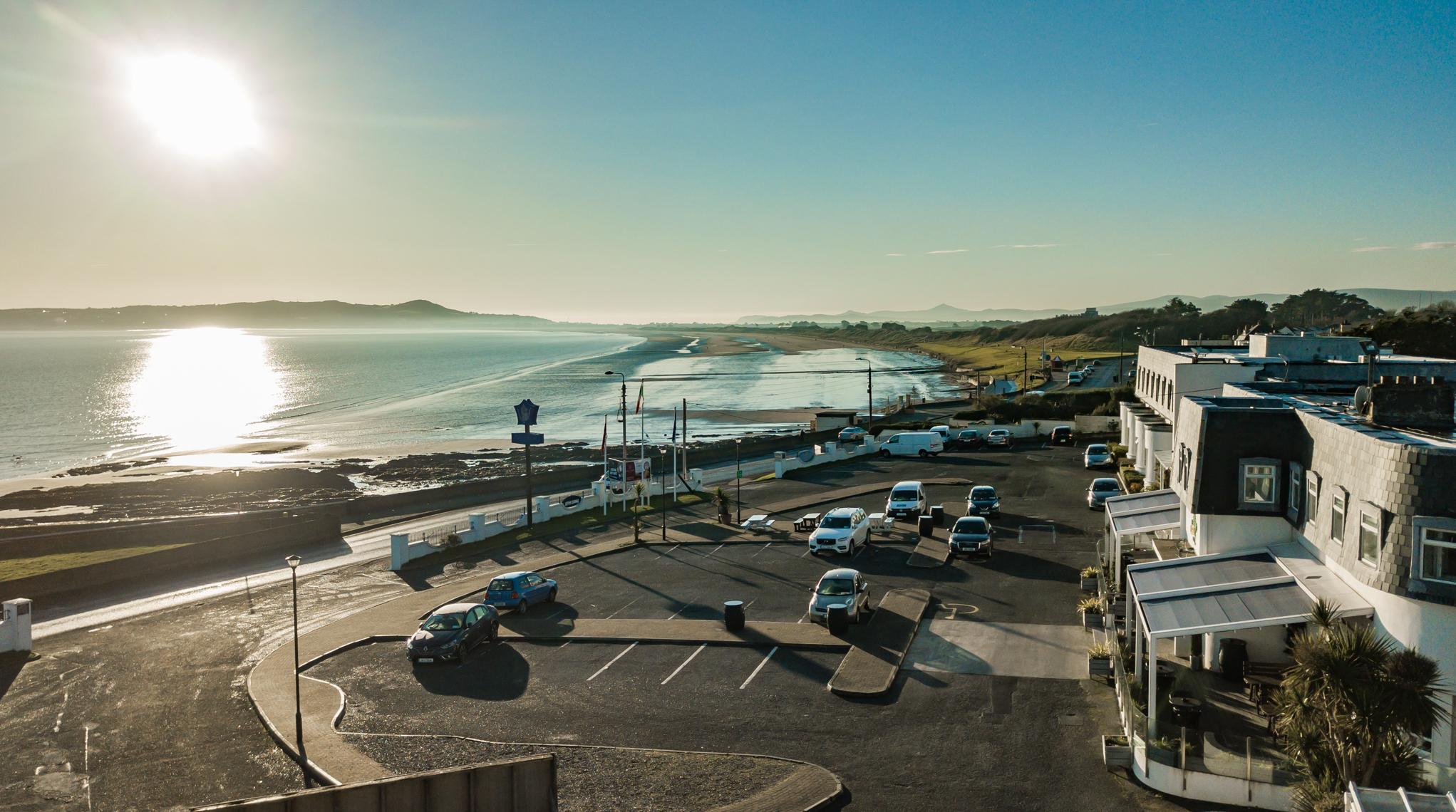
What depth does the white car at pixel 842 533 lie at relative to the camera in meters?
36.8

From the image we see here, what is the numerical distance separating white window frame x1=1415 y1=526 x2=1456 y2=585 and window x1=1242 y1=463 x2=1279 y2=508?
6133mm

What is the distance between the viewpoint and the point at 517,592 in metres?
30.6

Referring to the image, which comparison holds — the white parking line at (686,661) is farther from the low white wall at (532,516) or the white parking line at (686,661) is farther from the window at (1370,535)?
the low white wall at (532,516)

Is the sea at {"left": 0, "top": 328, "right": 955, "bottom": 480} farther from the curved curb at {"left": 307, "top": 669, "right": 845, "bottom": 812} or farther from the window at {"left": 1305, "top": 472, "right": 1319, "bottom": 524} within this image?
the window at {"left": 1305, "top": 472, "right": 1319, "bottom": 524}

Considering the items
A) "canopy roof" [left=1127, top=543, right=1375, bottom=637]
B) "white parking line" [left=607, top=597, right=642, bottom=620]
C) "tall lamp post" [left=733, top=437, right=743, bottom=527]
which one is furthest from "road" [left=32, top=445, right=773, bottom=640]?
"canopy roof" [left=1127, top=543, right=1375, bottom=637]

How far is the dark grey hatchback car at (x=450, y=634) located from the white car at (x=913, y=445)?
142 ft

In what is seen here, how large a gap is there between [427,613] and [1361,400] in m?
26.1

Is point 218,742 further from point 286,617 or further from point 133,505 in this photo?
point 133,505

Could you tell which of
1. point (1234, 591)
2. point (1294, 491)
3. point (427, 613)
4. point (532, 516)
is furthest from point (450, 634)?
point (532, 516)

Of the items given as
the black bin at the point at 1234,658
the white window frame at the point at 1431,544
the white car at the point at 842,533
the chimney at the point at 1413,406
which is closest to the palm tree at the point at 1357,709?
the white window frame at the point at 1431,544

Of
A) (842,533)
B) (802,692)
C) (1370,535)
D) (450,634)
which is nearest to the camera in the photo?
(1370,535)

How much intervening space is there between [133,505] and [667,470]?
36240 mm

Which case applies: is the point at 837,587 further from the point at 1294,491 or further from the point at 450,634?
the point at 1294,491

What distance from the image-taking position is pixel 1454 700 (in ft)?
46.6
